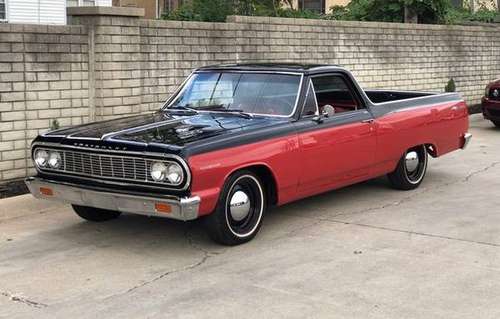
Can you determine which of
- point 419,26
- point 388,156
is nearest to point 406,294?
point 388,156

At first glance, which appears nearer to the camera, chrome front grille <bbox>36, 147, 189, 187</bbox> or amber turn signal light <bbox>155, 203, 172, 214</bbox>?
amber turn signal light <bbox>155, 203, 172, 214</bbox>

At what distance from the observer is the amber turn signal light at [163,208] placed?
5.31 metres

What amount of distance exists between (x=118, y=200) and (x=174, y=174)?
0.55 m

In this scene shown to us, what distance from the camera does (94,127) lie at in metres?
6.31

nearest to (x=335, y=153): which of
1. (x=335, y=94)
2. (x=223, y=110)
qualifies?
(x=335, y=94)

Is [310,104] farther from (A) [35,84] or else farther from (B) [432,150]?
(A) [35,84]

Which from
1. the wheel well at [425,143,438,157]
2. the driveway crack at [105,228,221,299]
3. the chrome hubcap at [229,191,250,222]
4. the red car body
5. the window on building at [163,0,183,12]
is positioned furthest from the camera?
the window on building at [163,0,183,12]

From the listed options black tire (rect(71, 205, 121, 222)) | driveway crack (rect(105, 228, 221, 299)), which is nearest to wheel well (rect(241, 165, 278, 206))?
driveway crack (rect(105, 228, 221, 299))

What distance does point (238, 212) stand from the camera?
19.1 feet

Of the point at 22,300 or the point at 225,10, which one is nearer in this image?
the point at 22,300

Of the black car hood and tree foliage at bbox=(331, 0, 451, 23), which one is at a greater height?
tree foliage at bbox=(331, 0, 451, 23)

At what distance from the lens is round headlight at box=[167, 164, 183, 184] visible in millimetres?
5309

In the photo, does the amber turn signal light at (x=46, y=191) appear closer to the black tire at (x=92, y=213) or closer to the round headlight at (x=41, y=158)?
the round headlight at (x=41, y=158)

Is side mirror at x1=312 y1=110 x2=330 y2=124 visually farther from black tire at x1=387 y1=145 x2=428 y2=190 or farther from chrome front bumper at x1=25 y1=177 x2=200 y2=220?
chrome front bumper at x1=25 y1=177 x2=200 y2=220
